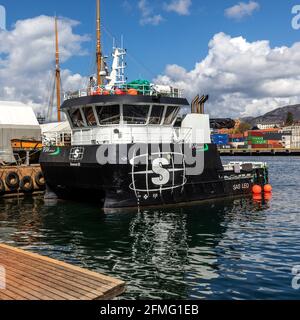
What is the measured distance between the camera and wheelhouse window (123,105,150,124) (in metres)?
21.6

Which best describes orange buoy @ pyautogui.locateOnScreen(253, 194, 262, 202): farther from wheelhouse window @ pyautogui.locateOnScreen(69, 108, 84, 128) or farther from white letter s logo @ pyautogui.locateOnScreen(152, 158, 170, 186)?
wheelhouse window @ pyautogui.locateOnScreen(69, 108, 84, 128)

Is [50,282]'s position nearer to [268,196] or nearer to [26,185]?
[26,185]

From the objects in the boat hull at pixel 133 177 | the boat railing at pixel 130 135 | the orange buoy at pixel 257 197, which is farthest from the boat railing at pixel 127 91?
the orange buoy at pixel 257 197

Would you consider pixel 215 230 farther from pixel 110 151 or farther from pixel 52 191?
pixel 52 191

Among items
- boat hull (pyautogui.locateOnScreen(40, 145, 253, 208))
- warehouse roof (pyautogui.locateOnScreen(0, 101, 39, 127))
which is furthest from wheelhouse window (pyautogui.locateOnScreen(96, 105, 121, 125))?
warehouse roof (pyautogui.locateOnScreen(0, 101, 39, 127))

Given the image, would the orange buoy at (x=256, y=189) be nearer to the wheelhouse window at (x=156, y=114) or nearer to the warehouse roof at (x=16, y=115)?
Result: the wheelhouse window at (x=156, y=114)

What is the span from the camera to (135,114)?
21.9 meters

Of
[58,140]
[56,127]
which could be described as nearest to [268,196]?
[58,140]

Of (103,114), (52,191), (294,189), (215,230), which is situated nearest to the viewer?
(215,230)

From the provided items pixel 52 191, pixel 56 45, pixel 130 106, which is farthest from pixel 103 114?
pixel 56 45

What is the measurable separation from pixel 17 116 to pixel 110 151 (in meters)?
22.7
